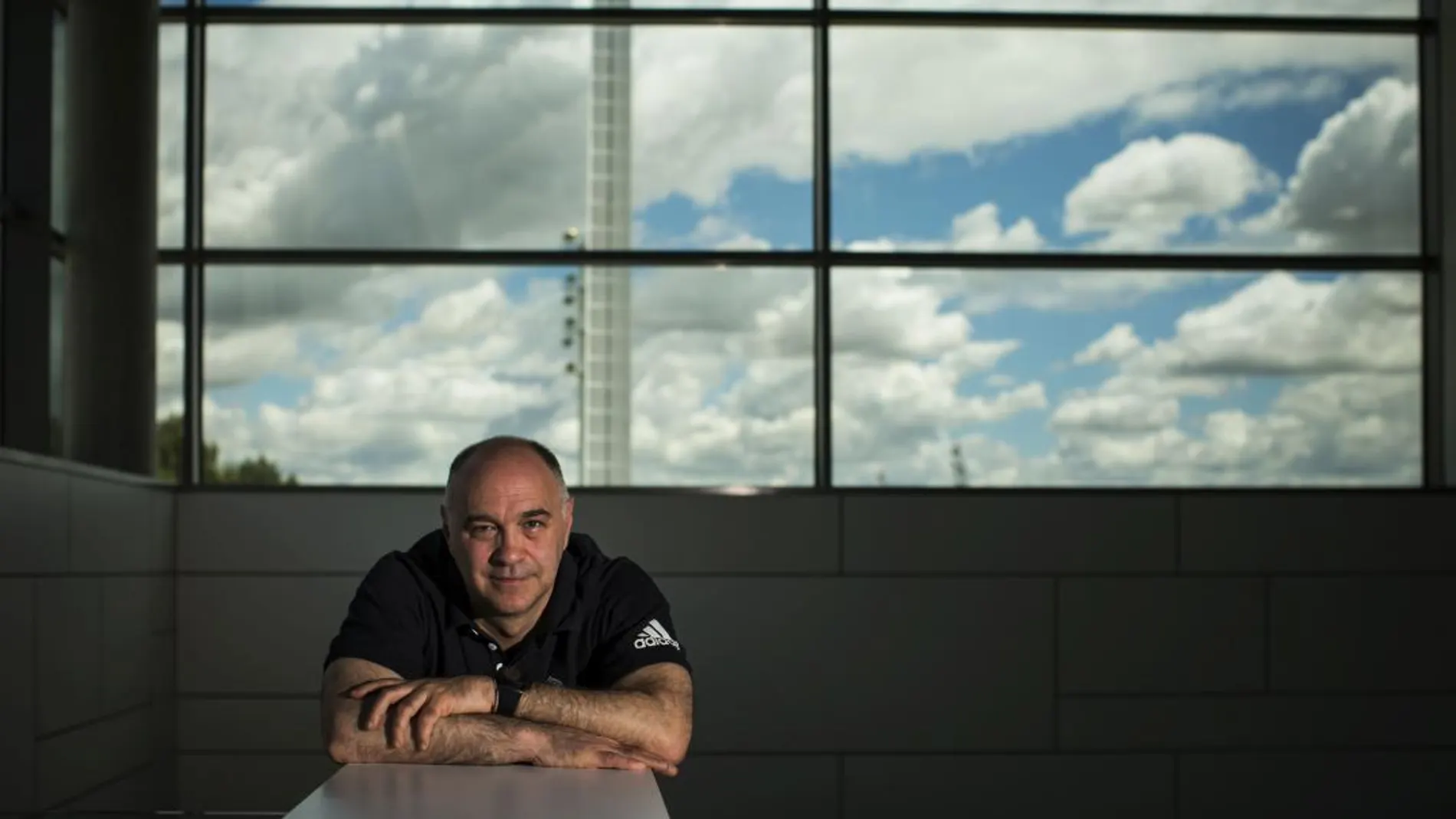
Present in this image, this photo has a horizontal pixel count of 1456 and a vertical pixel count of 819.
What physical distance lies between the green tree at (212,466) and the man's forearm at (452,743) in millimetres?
2764

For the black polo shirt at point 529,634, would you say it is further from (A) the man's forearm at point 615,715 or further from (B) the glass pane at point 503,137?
(B) the glass pane at point 503,137

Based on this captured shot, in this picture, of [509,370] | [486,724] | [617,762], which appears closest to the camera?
[617,762]

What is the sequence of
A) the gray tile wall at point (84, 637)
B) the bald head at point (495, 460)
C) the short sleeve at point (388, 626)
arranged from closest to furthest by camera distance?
1. the short sleeve at point (388, 626)
2. the bald head at point (495, 460)
3. the gray tile wall at point (84, 637)

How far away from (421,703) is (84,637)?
6.64ft

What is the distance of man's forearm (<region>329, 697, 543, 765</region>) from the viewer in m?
2.71

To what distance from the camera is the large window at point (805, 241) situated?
220 inches

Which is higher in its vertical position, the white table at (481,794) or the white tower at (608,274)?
the white tower at (608,274)

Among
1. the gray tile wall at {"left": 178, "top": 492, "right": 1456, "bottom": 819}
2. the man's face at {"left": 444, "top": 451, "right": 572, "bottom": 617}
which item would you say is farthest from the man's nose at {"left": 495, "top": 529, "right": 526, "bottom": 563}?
the gray tile wall at {"left": 178, "top": 492, "right": 1456, "bottom": 819}

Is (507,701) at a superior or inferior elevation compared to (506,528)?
inferior

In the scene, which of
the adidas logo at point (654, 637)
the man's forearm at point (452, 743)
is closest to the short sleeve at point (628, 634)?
the adidas logo at point (654, 637)

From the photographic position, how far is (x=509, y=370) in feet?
18.4

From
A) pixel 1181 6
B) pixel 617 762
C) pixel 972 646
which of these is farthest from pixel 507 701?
pixel 1181 6

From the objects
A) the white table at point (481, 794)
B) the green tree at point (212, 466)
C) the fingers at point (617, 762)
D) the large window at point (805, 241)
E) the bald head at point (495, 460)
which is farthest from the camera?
the large window at point (805, 241)

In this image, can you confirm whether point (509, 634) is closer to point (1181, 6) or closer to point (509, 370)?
point (509, 370)
